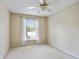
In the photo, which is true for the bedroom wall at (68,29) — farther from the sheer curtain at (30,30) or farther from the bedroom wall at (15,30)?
the bedroom wall at (15,30)

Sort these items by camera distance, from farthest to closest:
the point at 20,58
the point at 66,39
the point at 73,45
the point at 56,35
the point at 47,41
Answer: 1. the point at 47,41
2. the point at 56,35
3. the point at 66,39
4. the point at 73,45
5. the point at 20,58

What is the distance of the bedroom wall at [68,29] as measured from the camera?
12.3 feet

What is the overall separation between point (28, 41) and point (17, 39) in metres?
0.81

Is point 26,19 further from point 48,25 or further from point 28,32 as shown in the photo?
point 48,25

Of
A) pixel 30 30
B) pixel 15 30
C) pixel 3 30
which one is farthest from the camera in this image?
pixel 30 30

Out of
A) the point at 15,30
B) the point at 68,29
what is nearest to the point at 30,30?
the point at 15,30

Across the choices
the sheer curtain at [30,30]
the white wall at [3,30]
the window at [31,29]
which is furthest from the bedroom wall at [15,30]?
the white wall at [3,30]

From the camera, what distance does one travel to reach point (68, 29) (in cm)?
428

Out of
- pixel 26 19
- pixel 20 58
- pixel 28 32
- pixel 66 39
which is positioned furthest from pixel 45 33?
pixel 20 58

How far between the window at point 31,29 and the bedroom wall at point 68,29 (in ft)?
5.35

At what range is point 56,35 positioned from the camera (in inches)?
217

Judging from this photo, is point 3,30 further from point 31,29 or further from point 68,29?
point 31,29

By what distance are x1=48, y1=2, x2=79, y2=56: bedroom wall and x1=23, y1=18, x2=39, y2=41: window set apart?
1.63m

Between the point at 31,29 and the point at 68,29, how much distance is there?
119 inches
